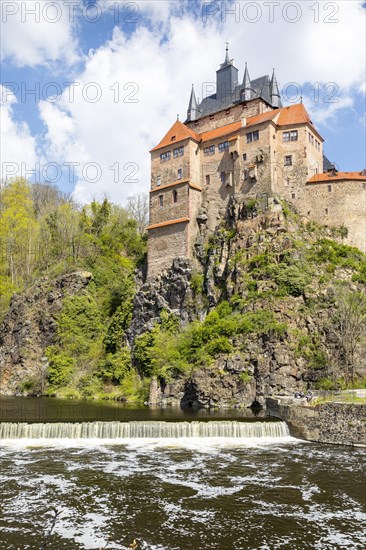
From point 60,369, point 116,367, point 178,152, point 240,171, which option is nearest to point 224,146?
point 240,171

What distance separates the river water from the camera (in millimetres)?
14695

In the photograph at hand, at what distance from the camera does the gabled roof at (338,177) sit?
5424cm

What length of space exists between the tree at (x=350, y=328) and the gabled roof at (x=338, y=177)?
16.5 m

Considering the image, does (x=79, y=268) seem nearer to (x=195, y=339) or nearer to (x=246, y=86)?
(x=195, y=339)

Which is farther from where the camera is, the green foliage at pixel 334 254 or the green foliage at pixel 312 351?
the green foliage at pixel 334 254

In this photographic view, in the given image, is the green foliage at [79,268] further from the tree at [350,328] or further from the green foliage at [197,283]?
the tree at [350,328]

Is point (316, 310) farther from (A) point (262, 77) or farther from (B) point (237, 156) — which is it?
(A) point (262, 77)

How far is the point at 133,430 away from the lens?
29.0 m

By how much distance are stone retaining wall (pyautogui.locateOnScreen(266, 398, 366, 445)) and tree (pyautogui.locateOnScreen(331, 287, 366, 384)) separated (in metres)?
11.3

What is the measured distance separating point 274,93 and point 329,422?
4874cm

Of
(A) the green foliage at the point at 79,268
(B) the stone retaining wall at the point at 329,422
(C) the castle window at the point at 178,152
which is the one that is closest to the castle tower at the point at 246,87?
(C) the castle window at the point at 178,152

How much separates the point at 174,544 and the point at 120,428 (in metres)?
15.3

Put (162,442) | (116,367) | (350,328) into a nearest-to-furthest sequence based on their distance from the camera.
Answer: (162,442) → (350,328) → (116,367)

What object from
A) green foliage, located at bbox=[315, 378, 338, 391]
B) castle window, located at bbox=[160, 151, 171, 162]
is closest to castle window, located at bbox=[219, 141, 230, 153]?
castle window, located at bbox=[160, 151, 171, 162]
